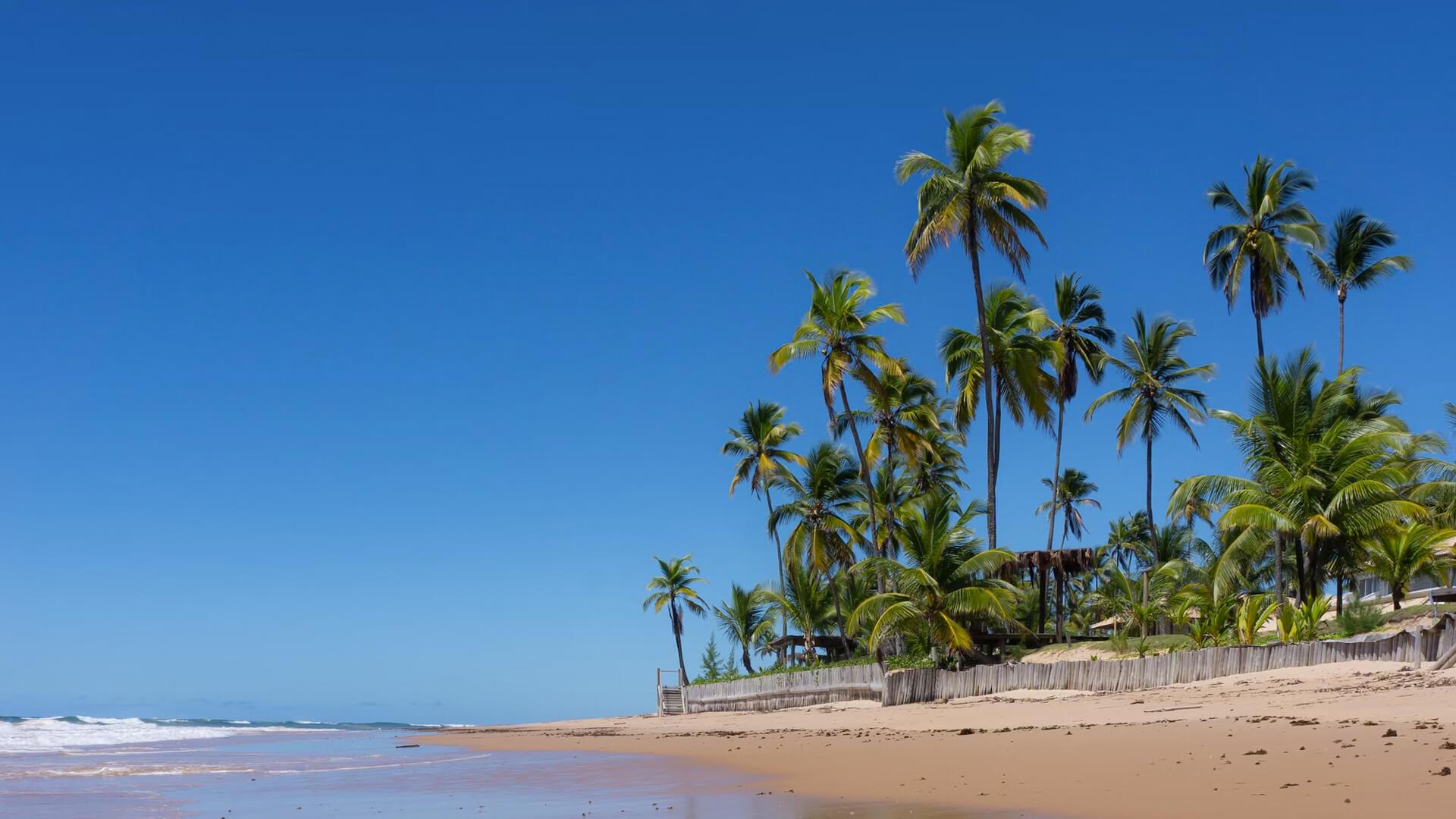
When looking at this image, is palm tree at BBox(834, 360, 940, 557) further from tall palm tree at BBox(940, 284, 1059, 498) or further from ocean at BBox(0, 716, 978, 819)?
ocean at BBox(0, 716, 978, 819)

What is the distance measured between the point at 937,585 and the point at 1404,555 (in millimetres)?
9538

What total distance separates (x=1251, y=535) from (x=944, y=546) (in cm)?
716

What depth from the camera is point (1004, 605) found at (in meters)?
22.3

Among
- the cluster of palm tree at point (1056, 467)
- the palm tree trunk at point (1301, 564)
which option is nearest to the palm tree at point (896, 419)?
the cluster of palm tree at point (1056, 467)

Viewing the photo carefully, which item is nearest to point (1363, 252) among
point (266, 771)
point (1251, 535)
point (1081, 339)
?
point (1081, 339)

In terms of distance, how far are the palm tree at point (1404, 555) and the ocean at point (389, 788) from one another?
16016 mm

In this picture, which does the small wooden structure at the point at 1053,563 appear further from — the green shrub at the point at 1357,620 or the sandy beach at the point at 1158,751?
the sandy beach at the point at 1158,751

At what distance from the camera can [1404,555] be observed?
2242 centimetres

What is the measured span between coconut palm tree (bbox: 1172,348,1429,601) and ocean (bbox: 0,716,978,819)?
42.5 feet

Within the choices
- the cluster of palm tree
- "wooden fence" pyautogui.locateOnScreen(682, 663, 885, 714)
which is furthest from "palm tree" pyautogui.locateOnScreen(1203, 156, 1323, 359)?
"wooden fence" pyautogui.locateOnScreen(682, 663, 885, 714)

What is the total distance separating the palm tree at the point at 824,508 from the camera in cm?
3694

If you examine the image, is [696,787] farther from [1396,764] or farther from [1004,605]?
[1004,605]

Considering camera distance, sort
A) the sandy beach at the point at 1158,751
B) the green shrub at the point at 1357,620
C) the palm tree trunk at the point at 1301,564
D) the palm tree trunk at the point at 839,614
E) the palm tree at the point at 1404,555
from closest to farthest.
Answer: the sandy beach at the point at 1158,751, the green shrub at the point at 1357,620, the palm tree trunk at the point at 1301,564, the palm tree at the point at 1404,555, the palm tree trunk at the point at 839,614

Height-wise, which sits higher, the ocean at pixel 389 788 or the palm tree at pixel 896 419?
the palm tree at pixel 896 419
